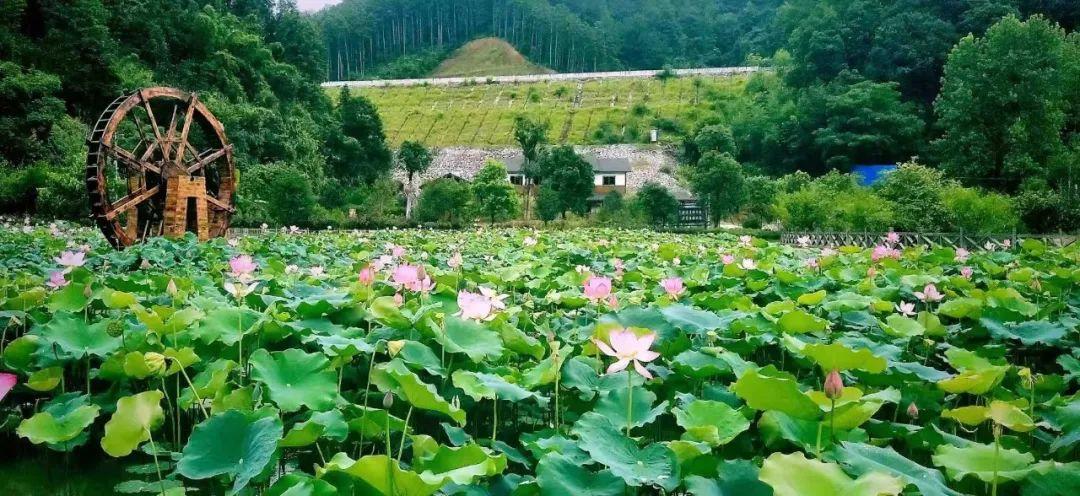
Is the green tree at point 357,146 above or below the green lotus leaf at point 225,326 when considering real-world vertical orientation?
above

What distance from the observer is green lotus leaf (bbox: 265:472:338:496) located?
1.11m

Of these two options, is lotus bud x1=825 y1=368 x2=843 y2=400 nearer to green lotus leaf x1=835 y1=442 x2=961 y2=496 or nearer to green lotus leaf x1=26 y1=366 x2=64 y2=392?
green lotus leaf x1=835 y1=442 x2=961 y2=496

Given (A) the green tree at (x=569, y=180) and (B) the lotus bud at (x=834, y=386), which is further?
(A) the green tree at (x=569, y=180)

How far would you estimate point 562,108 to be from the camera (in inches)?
2832

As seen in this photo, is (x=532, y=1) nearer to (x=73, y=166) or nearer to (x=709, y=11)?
(x=709, y=11)

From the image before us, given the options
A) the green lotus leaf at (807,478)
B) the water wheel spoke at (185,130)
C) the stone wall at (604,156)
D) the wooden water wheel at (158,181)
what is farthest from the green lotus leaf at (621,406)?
the stone wall at (604,156)

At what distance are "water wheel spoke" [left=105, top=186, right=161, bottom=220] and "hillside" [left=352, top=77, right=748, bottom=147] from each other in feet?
171

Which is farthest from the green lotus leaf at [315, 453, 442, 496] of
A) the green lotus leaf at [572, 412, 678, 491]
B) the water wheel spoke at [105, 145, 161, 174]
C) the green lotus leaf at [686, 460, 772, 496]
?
the water wheel spoke at [105, 145, 161, 174]

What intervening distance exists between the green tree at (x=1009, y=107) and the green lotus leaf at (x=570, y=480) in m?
33.8

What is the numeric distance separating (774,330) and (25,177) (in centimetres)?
2075

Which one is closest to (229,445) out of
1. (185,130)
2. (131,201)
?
(131,201)

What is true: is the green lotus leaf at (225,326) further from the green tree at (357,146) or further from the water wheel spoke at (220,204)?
the green tree at (357,146)

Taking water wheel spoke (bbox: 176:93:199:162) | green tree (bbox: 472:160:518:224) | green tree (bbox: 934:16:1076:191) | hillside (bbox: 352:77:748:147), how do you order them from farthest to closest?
hillside (bbox: 352:77:748:147)
green tree (bbox: 472:160:518:224)
green tree (bbox: 934:16:1076:191)
water wheel spoke (bbox: 176:93:199:162)

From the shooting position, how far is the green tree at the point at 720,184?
3556 centimetres
